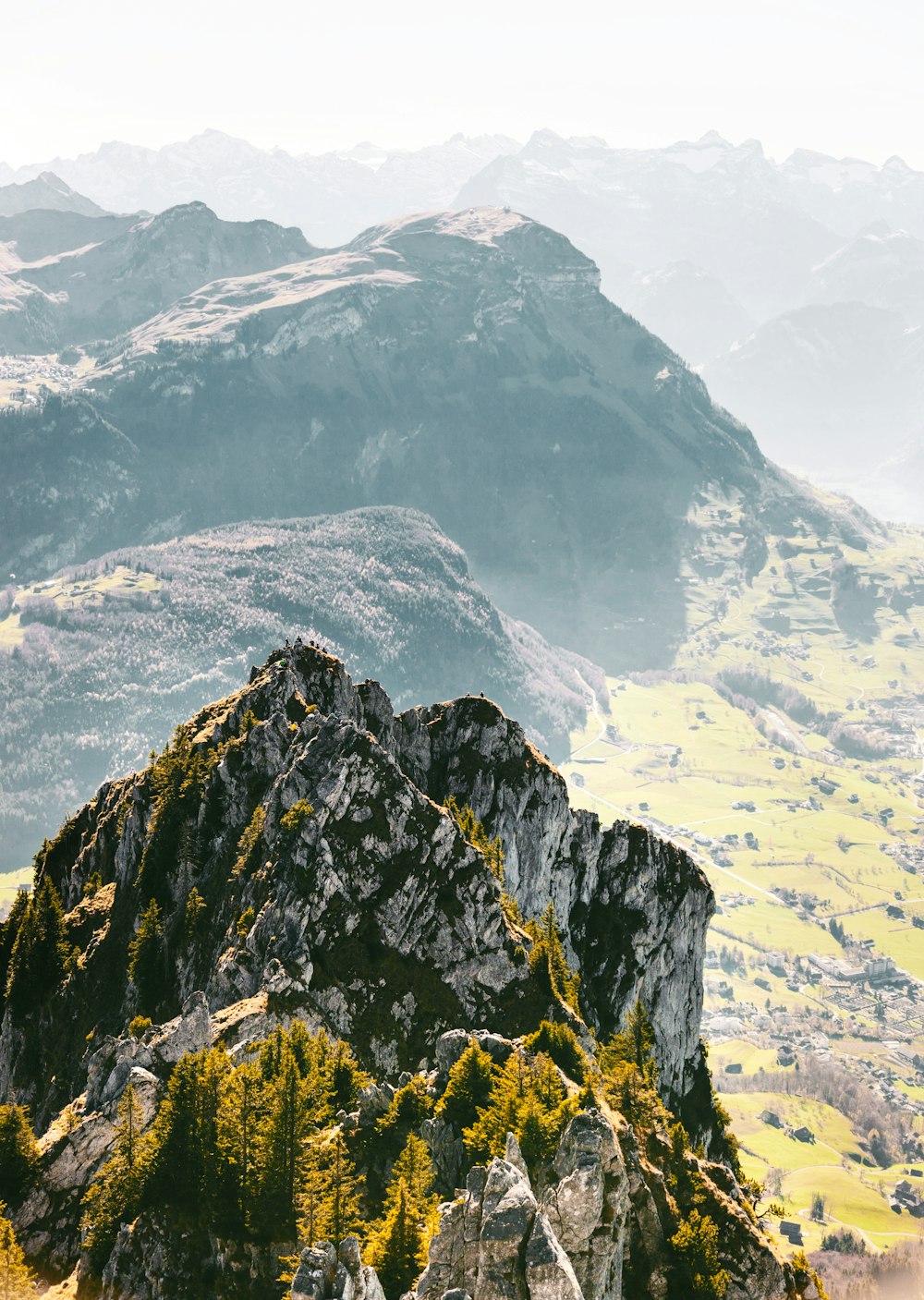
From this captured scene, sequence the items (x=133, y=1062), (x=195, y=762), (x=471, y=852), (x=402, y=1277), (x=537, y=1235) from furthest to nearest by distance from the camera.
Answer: (x=195, y=762)
(x=471, y=852)
(x=133, y=1062)
(x=402, y=1277)
(x=537, y=1235)

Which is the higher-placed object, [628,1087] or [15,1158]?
[628,1087]

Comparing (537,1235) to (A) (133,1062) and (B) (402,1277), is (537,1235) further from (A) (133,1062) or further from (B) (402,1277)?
(A) (133,1062)

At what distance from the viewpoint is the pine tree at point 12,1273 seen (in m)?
64.1

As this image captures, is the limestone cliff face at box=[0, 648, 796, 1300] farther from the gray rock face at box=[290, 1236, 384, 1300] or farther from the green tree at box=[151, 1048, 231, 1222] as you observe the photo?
the green tree at box=[151, 1048, 231, 1222]

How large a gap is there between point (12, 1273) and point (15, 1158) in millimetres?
14306

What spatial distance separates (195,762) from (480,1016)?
4923cm

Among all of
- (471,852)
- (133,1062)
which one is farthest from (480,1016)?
(133,1062)

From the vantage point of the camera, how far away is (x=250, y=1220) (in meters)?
68.9

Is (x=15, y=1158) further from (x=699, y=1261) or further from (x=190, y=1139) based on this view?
(x=699, y=1261)

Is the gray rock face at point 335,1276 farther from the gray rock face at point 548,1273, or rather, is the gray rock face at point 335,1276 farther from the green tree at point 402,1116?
the green tree at point 402,1116

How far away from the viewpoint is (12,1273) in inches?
2579

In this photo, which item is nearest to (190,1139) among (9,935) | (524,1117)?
(524,1117)

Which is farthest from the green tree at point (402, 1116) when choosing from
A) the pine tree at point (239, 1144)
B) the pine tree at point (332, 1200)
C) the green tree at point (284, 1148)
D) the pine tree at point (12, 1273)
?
the pine tree at point (12, 1273)

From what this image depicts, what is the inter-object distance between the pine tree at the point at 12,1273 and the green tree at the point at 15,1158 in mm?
8786
